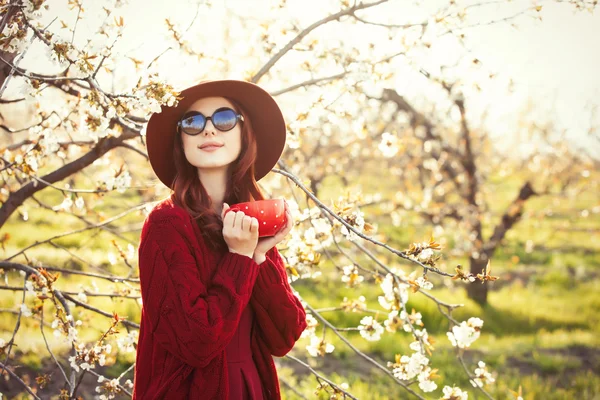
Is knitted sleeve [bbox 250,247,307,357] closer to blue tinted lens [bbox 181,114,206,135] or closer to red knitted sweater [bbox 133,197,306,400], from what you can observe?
red knitted sweater [bbox 133,197,306,400]

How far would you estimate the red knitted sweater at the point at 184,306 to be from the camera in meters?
1.38

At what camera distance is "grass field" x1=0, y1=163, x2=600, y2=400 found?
4.15 m

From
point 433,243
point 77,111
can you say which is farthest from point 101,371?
point 433,243

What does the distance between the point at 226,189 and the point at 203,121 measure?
0.23 m

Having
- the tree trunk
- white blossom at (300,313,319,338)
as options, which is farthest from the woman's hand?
the tree trunk

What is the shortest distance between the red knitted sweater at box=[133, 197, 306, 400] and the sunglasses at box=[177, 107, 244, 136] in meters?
0.24

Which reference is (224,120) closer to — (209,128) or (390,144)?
(209,128)

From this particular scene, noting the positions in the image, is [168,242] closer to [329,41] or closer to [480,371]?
[480,371]

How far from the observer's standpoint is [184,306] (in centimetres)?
136

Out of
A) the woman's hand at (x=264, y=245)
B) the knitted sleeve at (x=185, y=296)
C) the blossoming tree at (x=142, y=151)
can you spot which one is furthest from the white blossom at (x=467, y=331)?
the knitted sleeve at (x=185, y=296)

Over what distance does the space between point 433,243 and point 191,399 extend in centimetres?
81

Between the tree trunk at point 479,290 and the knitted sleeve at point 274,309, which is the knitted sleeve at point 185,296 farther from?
the tree trunk at point 479,290

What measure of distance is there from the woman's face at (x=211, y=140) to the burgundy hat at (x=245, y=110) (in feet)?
0.09

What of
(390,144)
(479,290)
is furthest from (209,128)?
(479,290)
